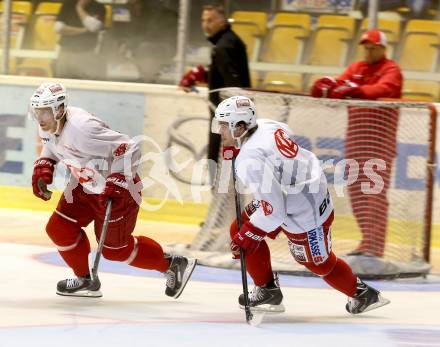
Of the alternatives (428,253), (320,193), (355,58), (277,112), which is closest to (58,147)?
(320,193)

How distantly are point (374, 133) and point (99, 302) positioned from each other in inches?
81.7

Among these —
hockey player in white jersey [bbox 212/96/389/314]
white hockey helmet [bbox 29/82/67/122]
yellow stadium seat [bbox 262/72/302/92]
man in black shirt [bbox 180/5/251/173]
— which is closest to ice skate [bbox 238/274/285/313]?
hockey player in white jersey [bbox 212/96/389/314]

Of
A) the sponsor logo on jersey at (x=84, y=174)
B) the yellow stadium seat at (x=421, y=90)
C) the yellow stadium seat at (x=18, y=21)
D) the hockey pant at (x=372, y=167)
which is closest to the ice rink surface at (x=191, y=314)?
the hockey pant at (x=372, y=167)

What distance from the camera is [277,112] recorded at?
21.5ft

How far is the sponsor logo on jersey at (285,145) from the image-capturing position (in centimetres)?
468

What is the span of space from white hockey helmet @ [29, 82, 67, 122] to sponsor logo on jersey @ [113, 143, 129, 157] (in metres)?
0.30

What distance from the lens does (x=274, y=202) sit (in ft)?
15.1

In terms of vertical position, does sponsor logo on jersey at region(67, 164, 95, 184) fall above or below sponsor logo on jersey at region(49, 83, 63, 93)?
below

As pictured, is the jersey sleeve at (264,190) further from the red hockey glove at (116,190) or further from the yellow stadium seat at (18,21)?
the yellow stadium seat at (18,21)

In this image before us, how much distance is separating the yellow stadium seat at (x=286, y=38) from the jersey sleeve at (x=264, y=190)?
360cm

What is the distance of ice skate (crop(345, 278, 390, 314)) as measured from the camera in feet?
16.6

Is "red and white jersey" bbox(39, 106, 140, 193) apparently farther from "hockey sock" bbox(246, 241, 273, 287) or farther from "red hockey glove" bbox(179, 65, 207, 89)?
"red hockey glove" bbox(179, 65, 207, 89)

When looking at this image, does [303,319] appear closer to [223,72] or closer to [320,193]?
[320,193]

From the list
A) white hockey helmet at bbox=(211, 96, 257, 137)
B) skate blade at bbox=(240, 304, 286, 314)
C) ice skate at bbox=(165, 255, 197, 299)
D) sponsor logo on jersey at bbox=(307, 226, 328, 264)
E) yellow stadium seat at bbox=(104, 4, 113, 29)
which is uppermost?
white hockey helmet at bbox=(211, 96, 257, 137)
